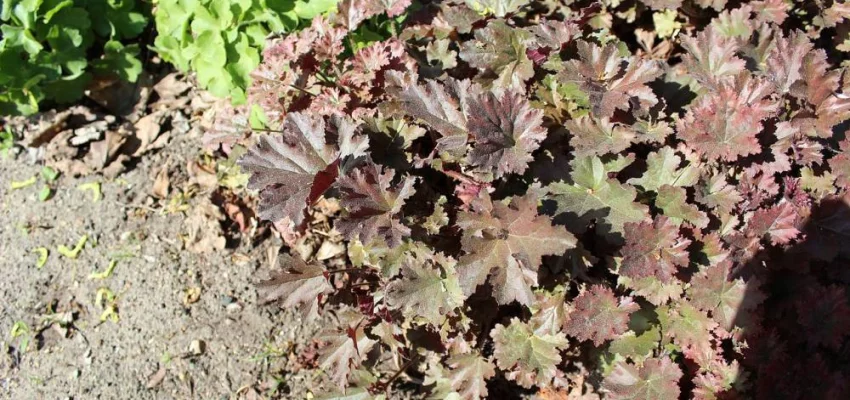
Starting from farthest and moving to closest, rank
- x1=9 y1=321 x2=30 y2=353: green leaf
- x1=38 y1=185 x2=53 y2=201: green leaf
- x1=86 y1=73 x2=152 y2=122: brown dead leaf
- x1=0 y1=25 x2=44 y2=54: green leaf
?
1. x1=86 y1=73 x2=152 y2=122: brown dead leaf
2. x1=38 y1=185 x2=53 y2=201: green leaf
3. x1=0 y1=25 x2=44 y2=54: green leaf
4. x1=9 y1=321 x2=30 y2=353: green leaf

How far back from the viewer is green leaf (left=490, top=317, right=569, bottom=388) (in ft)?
8.14

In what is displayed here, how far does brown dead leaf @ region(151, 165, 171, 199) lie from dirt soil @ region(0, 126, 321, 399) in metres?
0.03

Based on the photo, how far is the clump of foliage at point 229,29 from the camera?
3258 mm

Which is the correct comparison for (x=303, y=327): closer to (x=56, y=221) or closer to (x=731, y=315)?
(x=56, y=221)

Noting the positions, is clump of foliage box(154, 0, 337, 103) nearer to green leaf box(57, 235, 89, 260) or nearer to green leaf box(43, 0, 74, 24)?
green leaf box(43, 0, 74, 24)

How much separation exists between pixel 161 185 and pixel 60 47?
93 cm

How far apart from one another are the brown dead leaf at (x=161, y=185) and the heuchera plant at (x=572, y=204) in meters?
0.94

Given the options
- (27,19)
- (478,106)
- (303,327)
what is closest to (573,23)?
(478,106)

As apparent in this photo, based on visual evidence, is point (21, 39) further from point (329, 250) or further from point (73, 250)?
point (329, 250)

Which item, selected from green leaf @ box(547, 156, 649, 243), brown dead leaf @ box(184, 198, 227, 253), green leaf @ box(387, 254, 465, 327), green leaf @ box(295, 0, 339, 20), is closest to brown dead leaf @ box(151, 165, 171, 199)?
brown dead leaf @ box(184, 198, 227, 253)

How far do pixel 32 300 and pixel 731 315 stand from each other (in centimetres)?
307

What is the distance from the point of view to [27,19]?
136 inches

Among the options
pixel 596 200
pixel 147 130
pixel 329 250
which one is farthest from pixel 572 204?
pixel 147 130

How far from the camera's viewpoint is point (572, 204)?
249 centimetres
